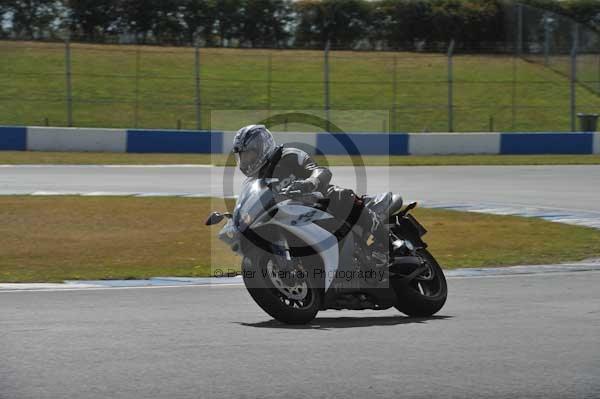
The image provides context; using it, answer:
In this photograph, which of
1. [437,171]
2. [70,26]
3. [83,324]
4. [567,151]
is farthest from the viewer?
[70,26]

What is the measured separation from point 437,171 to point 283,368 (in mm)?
16614

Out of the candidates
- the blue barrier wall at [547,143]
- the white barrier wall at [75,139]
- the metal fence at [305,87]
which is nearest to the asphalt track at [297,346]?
the white barrier wall at [75,139]

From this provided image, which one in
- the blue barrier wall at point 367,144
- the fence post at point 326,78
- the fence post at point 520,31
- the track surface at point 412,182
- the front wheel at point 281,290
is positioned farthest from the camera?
the fence post at point 520,31

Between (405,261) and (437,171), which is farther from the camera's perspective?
(437,171)

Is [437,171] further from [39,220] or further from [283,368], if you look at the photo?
[283,368]

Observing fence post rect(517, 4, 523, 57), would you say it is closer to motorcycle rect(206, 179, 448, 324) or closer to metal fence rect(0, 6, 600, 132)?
metal fence rect(0, 6, 600, 132)

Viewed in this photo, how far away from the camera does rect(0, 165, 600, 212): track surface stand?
57.7 ft

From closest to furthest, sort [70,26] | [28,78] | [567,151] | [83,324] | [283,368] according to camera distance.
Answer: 1. [283,368]
2. [83,324]
3. [567,151]
4. [28,78]
5. [70,26]

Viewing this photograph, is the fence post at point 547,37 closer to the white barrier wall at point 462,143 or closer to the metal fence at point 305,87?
the metal fence at point 305,87

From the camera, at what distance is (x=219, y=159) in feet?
84.0

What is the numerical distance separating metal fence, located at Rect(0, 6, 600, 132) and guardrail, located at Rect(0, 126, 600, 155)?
370cm

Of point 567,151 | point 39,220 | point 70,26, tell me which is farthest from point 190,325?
point 70,26

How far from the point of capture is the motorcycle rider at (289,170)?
280 inches

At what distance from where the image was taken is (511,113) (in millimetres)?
35062
